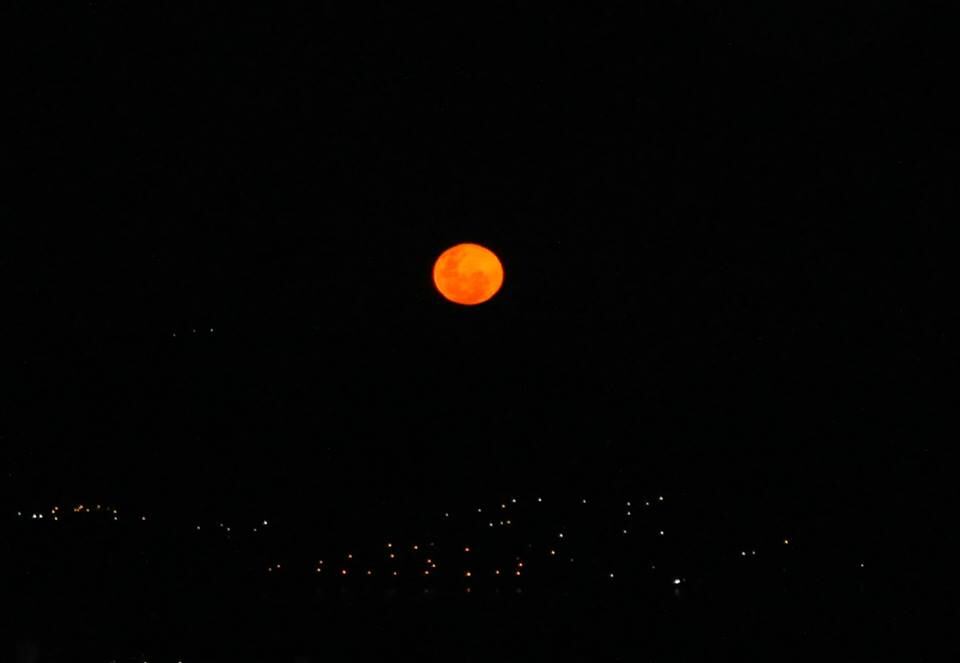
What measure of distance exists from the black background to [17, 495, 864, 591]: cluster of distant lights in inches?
2.8

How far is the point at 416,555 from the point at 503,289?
1.09 m

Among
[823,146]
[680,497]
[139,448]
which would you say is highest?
[823,146]

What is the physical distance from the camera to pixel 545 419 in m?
3.38

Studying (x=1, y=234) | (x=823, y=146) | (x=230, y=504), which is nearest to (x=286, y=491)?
(x=230, y=504)

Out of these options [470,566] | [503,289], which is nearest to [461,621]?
[470,566]

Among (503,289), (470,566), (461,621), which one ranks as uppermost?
(503,289)

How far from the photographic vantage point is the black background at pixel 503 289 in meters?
3.06

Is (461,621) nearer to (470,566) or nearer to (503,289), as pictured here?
(470,566)

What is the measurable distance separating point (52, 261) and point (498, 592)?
210cm

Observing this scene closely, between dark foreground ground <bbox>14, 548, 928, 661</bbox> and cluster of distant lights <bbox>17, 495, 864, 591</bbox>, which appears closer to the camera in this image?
dark foreground ground <bbox>14, 548, 928, 661</bbox>

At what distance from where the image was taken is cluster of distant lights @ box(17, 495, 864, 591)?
3154mm

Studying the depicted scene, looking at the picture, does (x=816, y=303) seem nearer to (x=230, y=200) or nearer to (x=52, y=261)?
(x=230, y=200)

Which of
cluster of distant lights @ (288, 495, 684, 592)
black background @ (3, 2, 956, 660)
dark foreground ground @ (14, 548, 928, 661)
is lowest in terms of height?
dark foreground ground @ (14, 548, 928, 661)

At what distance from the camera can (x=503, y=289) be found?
3510 mm
